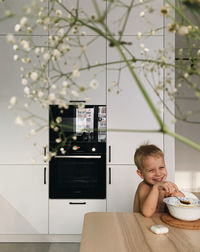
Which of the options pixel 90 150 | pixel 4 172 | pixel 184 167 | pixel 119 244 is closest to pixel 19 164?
pixel 4 172

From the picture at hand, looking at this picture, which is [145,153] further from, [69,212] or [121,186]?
[69,212]

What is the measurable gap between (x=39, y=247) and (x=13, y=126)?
4.13 ft

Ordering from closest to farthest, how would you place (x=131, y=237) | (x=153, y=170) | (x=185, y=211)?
1. (x=131, y=237)
2. (x=185, y=211)
3. (x=153, y=170)

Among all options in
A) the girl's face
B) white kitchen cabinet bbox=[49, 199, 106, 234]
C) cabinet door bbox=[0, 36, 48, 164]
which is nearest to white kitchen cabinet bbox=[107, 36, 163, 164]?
white kitchen cabinet bbox=[49, 199, 106, 234]

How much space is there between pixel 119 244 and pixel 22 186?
202 centimetres

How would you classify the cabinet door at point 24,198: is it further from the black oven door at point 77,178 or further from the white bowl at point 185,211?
the white bowl at point 185,211

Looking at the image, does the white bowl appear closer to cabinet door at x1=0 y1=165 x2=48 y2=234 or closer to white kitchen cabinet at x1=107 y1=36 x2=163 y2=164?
white kitchen cabinet at x1=107 y1=36 x2=163 y2=164

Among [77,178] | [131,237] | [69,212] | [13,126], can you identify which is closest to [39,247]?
[69,212]

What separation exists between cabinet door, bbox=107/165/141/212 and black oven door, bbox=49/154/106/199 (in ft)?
0.24

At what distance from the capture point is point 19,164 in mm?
2953

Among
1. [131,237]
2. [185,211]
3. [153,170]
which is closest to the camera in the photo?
[131,237]

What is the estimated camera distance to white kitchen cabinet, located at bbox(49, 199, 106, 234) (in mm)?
2945

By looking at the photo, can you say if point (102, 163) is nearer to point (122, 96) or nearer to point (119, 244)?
point (122, 96)

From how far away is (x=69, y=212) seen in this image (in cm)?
295
